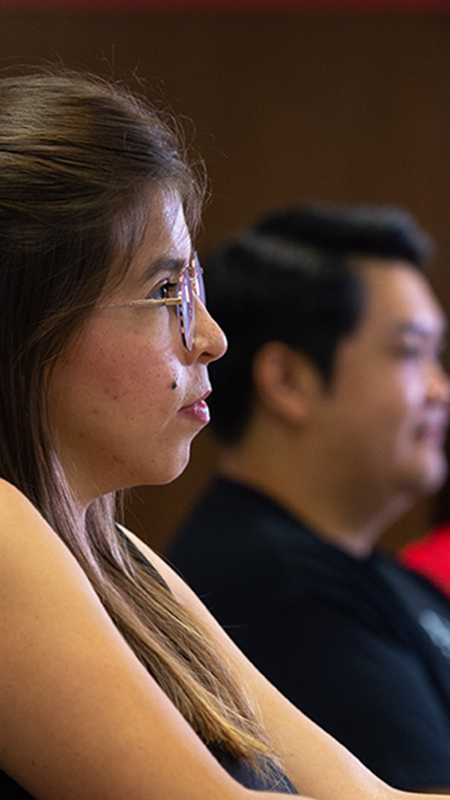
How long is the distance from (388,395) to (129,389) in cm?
111

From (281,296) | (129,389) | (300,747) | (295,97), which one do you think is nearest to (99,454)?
(129,389)

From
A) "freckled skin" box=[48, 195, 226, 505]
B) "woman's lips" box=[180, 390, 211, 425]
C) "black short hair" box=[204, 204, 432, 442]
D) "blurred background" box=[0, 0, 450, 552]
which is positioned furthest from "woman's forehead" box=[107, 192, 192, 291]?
"blurred background" box=[0, 0, 450, 552]

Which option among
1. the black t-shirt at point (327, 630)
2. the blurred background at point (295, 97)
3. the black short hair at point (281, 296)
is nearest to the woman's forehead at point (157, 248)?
the black t-shirt at point (327, 630)

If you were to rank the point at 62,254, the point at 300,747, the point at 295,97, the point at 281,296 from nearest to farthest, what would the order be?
the point at 62,254
the point at 300,747
the point at 281,296
the point at 295,97

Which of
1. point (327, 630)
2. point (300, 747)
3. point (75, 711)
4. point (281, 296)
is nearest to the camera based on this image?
point (75, 711)

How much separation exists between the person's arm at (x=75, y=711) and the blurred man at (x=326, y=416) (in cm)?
84

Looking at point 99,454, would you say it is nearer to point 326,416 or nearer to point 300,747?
point 300,747

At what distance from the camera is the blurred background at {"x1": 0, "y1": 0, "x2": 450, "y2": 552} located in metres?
3.17

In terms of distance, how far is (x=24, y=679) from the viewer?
636 mm

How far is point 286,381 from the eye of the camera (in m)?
1.81

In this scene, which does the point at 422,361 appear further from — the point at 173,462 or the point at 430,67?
the point at 430,67

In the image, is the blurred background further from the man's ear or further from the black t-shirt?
the black t-shirt

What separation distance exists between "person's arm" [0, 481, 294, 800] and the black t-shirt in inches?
24.9

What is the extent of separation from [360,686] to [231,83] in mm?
2336
